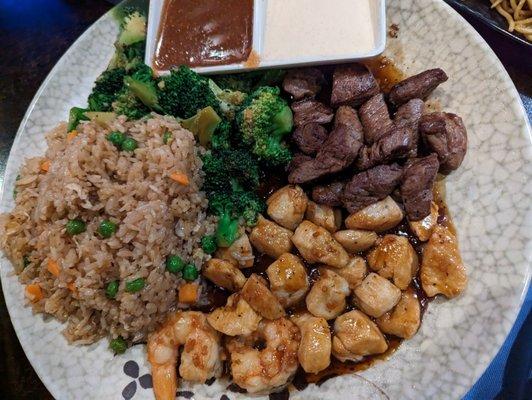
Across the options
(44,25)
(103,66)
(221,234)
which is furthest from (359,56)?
(44,25)

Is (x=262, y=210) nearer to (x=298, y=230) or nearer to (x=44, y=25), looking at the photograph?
(x=298, y=230)

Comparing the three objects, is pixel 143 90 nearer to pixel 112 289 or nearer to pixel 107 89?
pixel 107 89

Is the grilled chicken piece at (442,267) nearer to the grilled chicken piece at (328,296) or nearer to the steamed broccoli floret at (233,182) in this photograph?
the grilled chicken piece at (328,296)

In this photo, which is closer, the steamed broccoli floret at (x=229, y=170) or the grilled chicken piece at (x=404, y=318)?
the grilled chicken piece at (x=404, y=318)

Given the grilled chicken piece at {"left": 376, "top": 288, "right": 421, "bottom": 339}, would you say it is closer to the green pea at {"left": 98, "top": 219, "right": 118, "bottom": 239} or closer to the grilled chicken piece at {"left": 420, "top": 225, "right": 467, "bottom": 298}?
the grilled chicken piece at {"left": 420, "top": 225, "right": 467, "bottom": 298}

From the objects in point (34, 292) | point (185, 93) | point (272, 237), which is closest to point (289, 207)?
point (272, 237)

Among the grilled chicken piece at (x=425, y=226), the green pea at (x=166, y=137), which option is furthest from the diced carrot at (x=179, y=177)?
the grilled chicken piece at (x=425, y=226)
